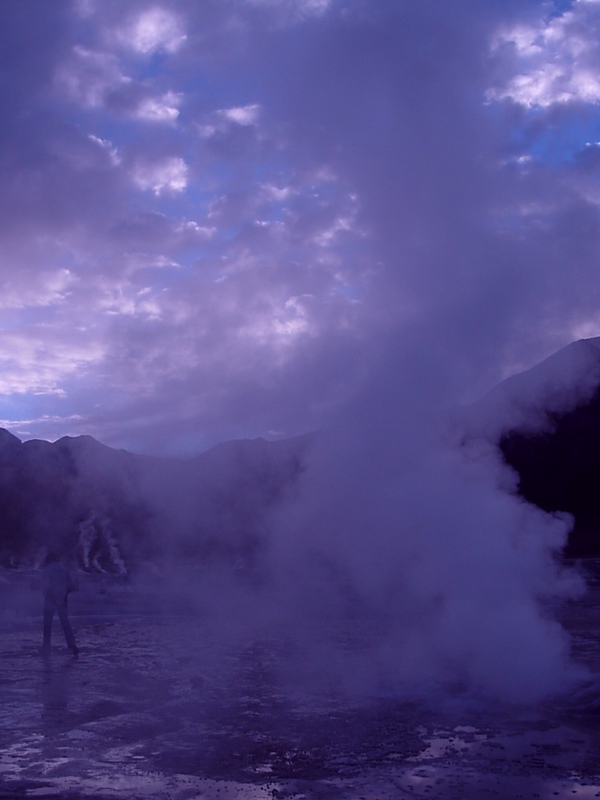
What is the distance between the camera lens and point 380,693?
362 inches

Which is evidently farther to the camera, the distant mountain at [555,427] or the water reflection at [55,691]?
the distant mountain at [555,427]

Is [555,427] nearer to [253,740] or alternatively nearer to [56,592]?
[56,592]

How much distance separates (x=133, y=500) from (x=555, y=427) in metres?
13.0

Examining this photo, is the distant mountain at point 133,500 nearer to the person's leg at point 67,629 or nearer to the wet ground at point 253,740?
the person's leg at point 67,629

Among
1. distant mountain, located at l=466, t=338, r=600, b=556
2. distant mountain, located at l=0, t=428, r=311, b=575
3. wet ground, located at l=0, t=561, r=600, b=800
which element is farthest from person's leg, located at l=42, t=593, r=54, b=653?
distant mountain, located at l=466, t=338, r=600, b=556

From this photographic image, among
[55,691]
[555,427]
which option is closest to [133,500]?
[55,691]

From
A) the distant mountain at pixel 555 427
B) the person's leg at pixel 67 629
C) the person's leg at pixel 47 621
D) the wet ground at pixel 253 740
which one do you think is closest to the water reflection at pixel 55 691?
the wet ground at pixel 253 740

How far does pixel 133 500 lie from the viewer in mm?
21844

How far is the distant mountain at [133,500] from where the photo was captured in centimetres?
1956

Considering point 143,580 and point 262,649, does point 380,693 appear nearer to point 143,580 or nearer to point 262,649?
point 262,649

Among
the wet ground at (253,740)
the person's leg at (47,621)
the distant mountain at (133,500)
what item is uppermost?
the distant mountain at (133,500)

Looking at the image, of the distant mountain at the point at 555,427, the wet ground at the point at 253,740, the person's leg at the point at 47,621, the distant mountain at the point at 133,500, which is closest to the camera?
the wet ground at the point at 253,740

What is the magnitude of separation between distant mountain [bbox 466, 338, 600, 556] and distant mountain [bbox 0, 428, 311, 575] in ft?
13.8

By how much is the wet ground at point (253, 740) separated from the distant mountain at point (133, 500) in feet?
25.2
